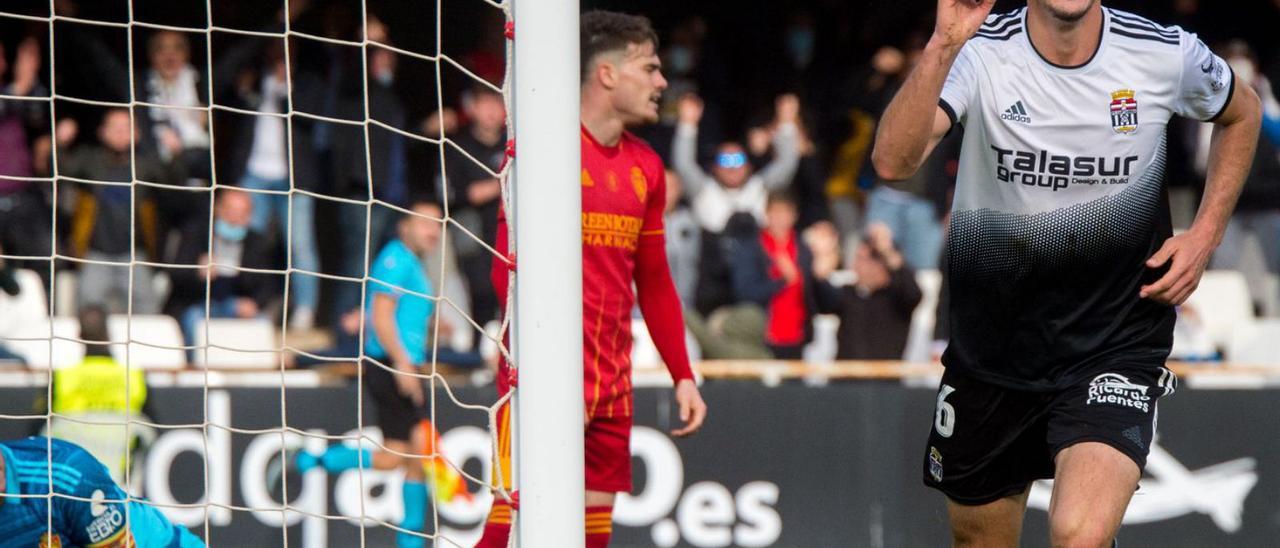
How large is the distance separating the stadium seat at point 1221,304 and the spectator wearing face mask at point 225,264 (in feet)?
17.8

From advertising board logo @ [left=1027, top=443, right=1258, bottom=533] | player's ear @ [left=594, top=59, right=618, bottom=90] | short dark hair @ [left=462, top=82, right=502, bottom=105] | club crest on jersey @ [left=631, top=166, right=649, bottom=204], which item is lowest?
advertising board logo @ [left=1027, top=443, right=1258, bottom=533]

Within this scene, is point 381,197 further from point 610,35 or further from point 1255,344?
point 1255,344

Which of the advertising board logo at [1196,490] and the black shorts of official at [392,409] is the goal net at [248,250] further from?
the advertising board logo at [1196,490]

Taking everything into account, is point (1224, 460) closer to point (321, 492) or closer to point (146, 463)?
point (321, 492)

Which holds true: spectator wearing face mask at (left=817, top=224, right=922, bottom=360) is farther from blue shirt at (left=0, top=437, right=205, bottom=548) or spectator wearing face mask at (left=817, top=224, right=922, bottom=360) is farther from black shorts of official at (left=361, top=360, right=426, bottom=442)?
blue shirt at (left=0, top=437, right=205, bottom=548)

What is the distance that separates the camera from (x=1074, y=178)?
13.3 feet

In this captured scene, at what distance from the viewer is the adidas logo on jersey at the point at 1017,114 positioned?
404cm

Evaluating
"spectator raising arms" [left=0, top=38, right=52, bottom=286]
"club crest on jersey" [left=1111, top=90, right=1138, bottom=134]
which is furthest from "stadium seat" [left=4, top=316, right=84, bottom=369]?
"club crest on jersey" [left=1111, top=90, right=1138, bottom=134]

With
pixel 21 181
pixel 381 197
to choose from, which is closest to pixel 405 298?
pixel 381 197

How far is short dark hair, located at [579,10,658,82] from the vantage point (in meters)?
5.12

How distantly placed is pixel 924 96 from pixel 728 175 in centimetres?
649

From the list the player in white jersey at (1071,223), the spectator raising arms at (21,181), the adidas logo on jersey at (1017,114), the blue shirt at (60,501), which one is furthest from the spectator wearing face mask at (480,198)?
the adidas logo on jersey at (1017,114)

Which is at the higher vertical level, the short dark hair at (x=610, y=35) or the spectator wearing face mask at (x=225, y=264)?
the short dark hair at (x=610, y=35)

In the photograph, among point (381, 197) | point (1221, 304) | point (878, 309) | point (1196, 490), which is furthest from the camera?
point (381, 197)
